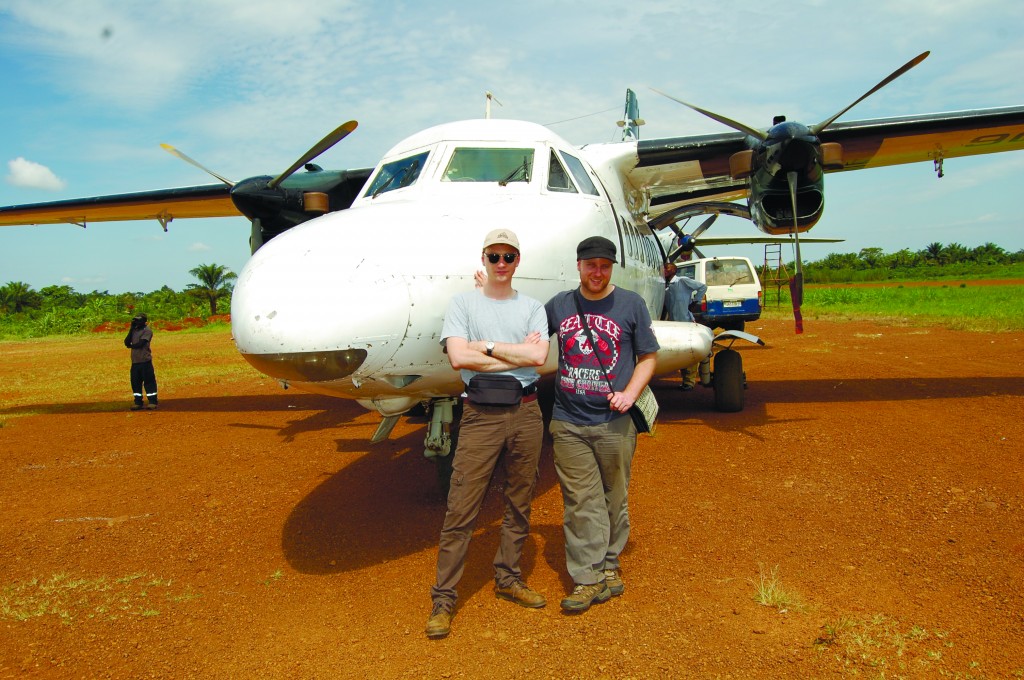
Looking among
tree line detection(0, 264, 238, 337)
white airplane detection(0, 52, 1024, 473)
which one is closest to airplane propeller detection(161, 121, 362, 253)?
white airplane detection(0, 52, 1024, 473)

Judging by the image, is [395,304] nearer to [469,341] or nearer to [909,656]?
[469,341]

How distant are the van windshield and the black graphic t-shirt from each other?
16500 mm

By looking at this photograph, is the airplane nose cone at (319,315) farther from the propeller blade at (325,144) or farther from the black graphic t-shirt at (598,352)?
the propeller blade at (325,144)

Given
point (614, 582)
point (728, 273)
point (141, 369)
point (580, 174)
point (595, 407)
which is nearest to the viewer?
point (595, 407)

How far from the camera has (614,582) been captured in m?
3.62

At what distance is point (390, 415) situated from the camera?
398 cm

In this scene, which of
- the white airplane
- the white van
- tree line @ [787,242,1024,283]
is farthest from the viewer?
tree line @ [787,242,1024,283]

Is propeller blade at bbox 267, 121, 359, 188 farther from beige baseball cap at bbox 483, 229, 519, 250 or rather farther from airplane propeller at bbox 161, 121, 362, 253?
beige baseball cap at bbox 483, 229, 519, 250

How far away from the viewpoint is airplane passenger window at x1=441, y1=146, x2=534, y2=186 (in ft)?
16.4

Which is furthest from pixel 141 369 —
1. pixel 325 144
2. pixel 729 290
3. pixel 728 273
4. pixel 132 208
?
pixel 728 273

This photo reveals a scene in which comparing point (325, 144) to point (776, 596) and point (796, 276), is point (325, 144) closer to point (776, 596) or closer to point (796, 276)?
point (796, 276)

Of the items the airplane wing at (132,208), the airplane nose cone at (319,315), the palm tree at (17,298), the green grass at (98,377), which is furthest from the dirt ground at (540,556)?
the palm tree at (17,298)

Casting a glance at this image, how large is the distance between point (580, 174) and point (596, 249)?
2.61 m

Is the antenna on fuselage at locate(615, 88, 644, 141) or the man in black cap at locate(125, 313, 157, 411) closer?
the man in black cap at locate(125, 313, 157, 411)
